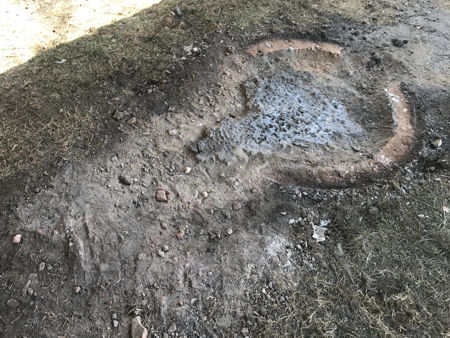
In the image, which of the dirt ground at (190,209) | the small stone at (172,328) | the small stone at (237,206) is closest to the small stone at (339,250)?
the dirt ground at (190,209)

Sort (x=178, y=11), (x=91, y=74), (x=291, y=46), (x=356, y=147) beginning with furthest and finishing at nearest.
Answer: (x=178, y=11) < (x=291, y=46) < (x=91, y=74) < (x=356, y=147)

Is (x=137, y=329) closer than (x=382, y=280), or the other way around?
(x=137, y=329)

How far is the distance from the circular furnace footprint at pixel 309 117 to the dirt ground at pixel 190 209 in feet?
0.21

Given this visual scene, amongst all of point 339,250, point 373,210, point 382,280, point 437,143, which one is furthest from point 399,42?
point 382,280

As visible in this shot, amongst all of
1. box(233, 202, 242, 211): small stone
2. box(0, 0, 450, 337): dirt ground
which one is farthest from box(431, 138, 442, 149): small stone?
box(233, 202, 242, 211): small stone

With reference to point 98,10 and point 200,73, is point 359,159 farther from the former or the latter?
point 98,10

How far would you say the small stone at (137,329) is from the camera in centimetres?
235

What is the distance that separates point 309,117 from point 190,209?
1799 millimetres

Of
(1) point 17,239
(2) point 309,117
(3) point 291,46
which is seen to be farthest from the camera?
(3) point 291,46

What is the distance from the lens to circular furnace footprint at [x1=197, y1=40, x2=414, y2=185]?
3.38m

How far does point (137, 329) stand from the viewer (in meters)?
2.37

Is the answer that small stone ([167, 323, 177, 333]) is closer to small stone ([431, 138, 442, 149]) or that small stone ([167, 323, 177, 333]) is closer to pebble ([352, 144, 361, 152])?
pebble ([352, 144, 361, 152])

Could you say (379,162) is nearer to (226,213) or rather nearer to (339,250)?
(339,250)

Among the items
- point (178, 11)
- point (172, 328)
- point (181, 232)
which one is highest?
→ point (178, 11)
